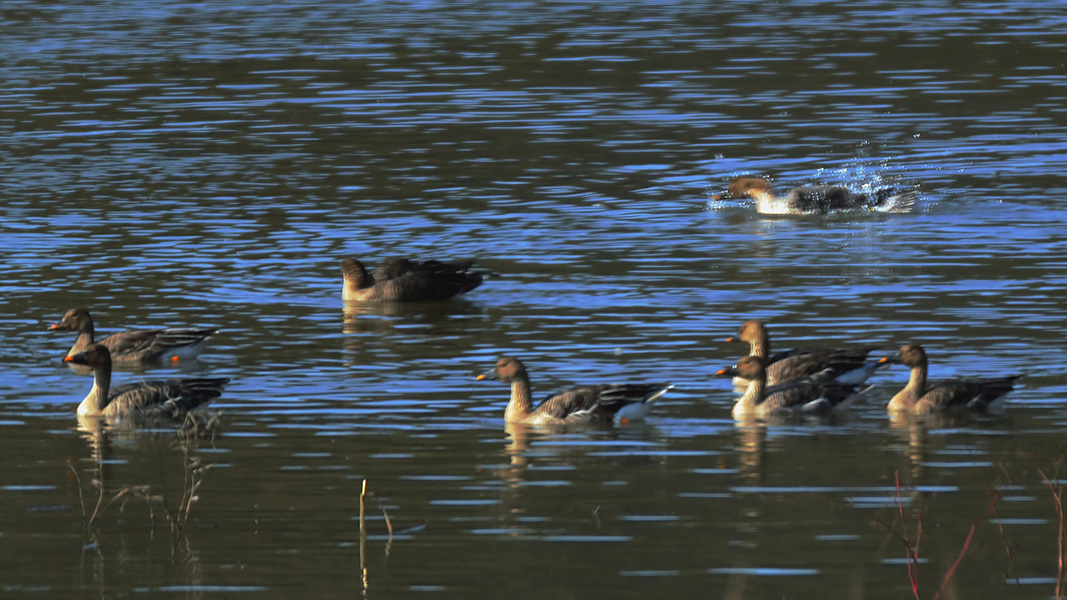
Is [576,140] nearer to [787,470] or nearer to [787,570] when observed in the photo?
[787,470]

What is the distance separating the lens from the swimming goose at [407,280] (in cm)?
2206

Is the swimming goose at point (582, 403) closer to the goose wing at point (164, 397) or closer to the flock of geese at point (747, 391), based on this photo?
the flock of geese at point (747, 391)

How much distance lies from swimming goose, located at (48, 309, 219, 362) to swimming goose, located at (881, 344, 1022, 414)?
22.6 ft

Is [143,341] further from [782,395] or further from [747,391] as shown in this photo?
[782,395]

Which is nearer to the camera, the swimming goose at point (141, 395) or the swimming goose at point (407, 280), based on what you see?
the swimming goose at point (141, 395)

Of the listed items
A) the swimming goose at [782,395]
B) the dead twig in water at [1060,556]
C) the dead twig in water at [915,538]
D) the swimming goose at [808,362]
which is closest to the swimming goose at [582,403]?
the swimming goose at [782,395]

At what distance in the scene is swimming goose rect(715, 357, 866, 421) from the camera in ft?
53.5

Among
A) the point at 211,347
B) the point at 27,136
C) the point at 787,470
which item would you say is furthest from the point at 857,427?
the point at 27,136

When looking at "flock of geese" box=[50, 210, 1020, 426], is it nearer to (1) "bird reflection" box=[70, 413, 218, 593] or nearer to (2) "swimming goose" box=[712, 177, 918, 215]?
(1) "bird reflection" box=[70, 413, 218, 593]

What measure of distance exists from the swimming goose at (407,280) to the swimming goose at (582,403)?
586cm

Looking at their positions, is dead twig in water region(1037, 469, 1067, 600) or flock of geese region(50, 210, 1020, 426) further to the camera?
flock of geese region(50, 210, 1020, 426)

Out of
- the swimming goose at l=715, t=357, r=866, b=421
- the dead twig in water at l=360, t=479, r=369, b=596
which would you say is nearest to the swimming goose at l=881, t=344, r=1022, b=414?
the swimming goose at l=715, t=357, r=866, b=421

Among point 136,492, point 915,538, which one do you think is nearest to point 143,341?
point 136,492

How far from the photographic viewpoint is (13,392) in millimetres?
17625
